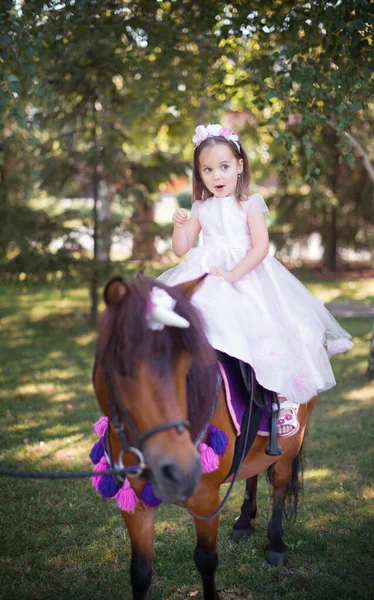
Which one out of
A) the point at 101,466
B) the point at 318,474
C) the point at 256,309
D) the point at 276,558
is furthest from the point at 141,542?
the point at 318,474

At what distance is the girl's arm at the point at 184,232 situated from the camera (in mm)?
3219

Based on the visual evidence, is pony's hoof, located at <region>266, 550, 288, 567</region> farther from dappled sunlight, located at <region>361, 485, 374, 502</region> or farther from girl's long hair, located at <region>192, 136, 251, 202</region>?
girl's long hair, located at <region>192, 136, 251, 202</region>

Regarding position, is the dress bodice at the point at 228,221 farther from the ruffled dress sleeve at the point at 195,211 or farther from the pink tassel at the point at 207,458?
the pink tassel at the point at 207,458

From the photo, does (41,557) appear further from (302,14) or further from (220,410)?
(302,14)

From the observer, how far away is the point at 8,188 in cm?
1193

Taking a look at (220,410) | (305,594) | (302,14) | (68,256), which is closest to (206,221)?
(220,410)

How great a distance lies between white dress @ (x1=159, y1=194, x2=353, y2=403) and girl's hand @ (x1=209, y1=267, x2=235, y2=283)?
0.03m

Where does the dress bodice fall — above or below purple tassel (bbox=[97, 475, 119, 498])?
above

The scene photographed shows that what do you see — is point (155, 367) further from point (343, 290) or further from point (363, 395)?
point (343, 290)

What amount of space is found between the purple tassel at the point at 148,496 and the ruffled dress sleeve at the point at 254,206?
61.1 inches

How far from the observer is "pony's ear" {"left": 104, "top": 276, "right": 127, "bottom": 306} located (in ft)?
6.75

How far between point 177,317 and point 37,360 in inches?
291

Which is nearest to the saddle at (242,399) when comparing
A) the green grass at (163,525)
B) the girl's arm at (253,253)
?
the girl's arm at (253,253)

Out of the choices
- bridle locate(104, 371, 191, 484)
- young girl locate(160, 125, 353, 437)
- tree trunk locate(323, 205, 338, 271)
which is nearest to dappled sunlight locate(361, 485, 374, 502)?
young girl locate(160, 125, 353, 437)
